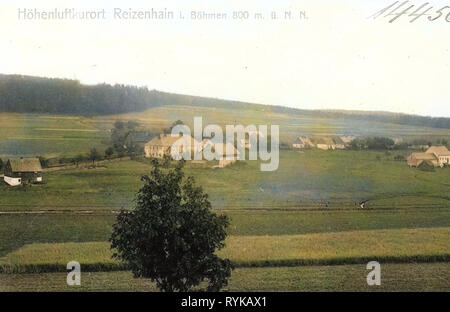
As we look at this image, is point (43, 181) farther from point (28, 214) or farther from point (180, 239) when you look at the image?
point (180, 239)

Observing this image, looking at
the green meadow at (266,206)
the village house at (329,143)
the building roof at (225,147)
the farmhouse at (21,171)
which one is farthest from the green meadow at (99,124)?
the building roof at (225,147)

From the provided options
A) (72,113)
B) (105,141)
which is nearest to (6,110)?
(72,113)

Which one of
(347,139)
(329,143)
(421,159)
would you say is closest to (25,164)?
(329,143)

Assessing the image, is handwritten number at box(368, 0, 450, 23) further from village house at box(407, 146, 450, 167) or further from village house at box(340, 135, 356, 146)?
village house at box(407, 146, 450, 167)

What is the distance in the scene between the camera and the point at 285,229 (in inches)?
411

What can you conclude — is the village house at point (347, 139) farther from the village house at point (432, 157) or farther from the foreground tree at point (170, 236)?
the foreground tree at point (170, 236)

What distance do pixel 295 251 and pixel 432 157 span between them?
3483mm

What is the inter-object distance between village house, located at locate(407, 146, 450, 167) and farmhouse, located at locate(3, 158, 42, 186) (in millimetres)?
7326

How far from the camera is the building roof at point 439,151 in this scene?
35.6ft

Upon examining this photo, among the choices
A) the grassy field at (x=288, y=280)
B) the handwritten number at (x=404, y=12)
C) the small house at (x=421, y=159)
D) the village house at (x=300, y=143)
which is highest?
the handwritten number at (x=404, y=12)

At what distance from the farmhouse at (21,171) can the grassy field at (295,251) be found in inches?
49.0

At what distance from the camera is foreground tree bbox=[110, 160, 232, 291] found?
7715 millimetres
